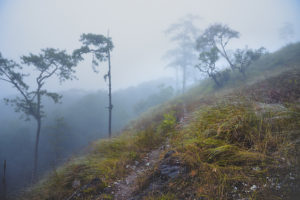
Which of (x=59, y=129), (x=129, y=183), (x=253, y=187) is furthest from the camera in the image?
(x=59, y=129)

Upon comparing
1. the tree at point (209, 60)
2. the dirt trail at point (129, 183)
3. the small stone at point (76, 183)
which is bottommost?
the small stone at point (76, 183)

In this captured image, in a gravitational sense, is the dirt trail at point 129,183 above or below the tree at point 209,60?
below

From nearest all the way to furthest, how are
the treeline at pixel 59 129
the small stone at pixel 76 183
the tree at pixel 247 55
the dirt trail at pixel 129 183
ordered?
the dirt trail at pixel 129 183, the small stone at pixel 76 183, the tree at pixel 247 55, the treeline at pixel 59 129

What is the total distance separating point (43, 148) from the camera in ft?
69.0

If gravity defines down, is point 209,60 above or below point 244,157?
above

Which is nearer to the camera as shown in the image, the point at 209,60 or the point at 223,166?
the point at 223,166

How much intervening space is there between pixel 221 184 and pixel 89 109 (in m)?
32.5

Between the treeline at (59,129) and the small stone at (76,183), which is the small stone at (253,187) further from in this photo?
the treeline at (59,129)

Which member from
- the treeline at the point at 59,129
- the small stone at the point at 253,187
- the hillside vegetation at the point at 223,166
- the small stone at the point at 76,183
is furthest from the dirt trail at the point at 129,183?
the treeline at the point at 59,129

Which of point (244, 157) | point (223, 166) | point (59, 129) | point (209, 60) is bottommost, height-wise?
point (59, 129)

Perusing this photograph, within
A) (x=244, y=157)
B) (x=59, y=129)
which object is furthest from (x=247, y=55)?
(x=59, y=129)

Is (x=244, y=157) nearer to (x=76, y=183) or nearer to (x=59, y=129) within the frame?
(x=76, y=183)

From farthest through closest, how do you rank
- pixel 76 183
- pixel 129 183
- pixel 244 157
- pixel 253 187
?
1. pixel 76 183
2. pixel 129 183
3. pixel 244 157
4. pixel 253 187

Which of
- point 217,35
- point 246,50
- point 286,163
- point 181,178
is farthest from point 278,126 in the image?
point 217,35
